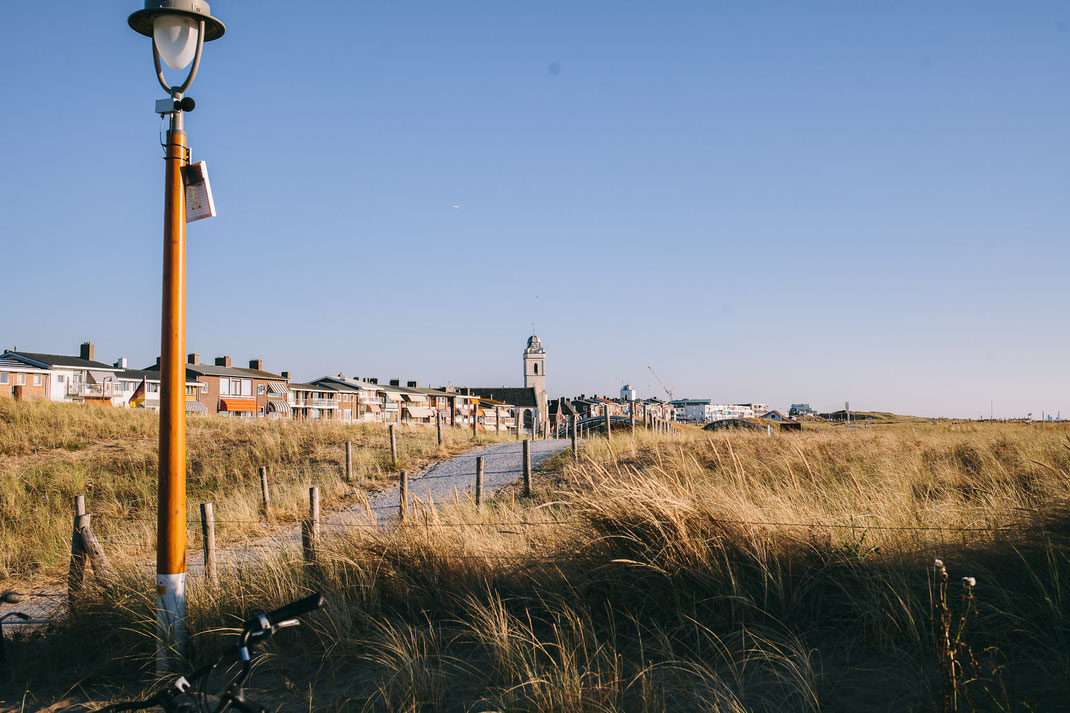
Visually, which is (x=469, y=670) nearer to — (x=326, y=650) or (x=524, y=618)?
(x=524, y=618)

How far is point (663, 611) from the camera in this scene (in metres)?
4.82

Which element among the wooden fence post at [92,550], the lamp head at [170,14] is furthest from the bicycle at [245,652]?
the wooden fence post at [92,550]

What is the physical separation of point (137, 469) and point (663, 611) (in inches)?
729

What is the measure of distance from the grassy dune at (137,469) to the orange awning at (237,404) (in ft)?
151

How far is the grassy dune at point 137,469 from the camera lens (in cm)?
1055

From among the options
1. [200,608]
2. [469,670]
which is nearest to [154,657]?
[200,608]

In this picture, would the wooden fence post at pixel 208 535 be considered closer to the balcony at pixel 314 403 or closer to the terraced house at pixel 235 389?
the terraced house at pixel 235 389

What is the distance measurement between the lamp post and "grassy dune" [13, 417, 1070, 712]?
53 centimetres

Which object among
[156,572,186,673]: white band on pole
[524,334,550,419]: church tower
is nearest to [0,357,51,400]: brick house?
[524,334,550,419]: church tower

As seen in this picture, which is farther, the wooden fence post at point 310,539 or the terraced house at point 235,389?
the terraced house at point 235,389

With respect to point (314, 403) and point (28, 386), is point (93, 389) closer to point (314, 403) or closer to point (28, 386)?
point (28, 386)

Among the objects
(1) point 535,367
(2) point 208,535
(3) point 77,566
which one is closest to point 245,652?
(3) point 77,566

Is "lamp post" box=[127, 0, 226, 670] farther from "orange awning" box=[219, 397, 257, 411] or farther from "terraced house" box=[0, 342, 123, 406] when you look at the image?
"orange awning" box=[219, 397, 257, 411]

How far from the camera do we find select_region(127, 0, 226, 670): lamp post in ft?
14.6
